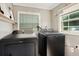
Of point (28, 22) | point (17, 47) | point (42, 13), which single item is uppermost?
point (42, 13)

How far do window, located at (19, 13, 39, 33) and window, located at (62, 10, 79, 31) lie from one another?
0.61 meters

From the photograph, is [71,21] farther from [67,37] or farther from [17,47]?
Result: [17,47]

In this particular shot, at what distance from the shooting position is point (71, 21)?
1.80m

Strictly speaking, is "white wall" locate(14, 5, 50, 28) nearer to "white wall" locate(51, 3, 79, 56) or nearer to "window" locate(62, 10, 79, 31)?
"white wall" locate(51, 3, 79, 56)

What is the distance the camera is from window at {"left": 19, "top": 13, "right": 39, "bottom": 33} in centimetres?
166

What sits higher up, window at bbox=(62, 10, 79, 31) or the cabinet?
window at bbox=(62, 10, 79, 31)

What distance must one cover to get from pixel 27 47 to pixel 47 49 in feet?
2.68

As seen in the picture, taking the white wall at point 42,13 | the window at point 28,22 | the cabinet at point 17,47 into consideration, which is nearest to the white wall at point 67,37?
the white wall at point 42,13

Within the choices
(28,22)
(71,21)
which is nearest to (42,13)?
(28,22)

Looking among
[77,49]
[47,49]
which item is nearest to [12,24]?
[47,49]

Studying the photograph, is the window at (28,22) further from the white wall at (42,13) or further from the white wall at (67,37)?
the white wall at (67,37)

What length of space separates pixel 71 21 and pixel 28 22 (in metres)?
0.91

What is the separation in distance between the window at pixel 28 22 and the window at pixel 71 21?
0.61 meters

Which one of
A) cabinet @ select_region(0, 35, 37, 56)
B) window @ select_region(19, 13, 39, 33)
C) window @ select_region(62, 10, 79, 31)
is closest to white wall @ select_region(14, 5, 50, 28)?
window @ select_region(19, 13, 39, 33)
